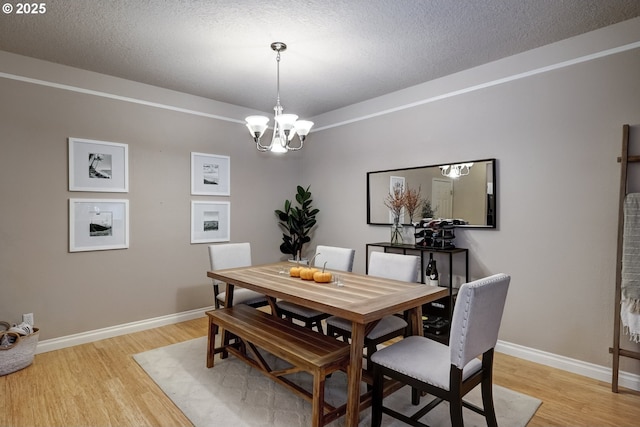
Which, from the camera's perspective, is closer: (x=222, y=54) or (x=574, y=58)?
(x=574, y=58)

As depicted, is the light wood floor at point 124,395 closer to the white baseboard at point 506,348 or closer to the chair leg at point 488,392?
the white baseboard at point 506,348

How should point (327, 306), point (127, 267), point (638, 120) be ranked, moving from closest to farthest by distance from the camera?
point (327, 306) < point (638, 120) < point (127, 267)

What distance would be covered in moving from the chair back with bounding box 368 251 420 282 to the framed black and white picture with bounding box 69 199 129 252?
261 centimetres

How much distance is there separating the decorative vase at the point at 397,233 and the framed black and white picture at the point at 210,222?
81.9 inches

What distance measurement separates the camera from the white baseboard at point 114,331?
3.19m

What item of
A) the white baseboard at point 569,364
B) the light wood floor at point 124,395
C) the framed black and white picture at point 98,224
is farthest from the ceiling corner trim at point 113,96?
the white baseboard at point 569,364

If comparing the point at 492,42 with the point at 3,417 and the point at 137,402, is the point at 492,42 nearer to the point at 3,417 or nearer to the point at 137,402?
the point at 137,402

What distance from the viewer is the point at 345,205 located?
14.9ft

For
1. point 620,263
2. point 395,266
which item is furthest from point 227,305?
point 620,263

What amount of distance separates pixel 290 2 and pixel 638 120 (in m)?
2.59

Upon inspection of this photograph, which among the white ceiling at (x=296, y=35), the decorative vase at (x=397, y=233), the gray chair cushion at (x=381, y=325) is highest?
the white ceiling at (x=296, y=35)

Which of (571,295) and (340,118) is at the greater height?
(340,118)

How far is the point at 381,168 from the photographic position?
411cm

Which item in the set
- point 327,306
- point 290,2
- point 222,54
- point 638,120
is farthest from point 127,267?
point 638,120
